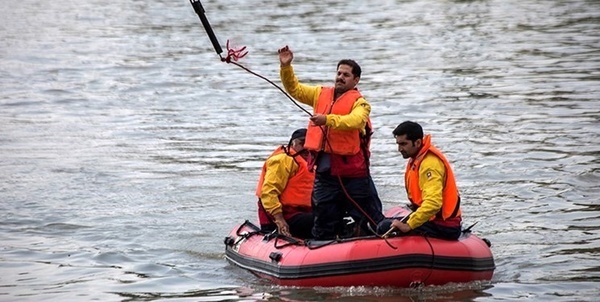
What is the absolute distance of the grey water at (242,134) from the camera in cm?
1091

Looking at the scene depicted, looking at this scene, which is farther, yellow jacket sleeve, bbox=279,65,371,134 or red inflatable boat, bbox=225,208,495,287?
yellow jacket sleeve, bbox=279,65,371,134

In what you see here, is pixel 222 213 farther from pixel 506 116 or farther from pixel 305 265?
pixel 506 116

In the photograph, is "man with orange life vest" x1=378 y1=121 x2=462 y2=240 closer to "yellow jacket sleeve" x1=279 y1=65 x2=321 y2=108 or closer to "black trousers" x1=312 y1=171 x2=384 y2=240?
"black trousers" x1=312 y1=171 x2=384 y2=240

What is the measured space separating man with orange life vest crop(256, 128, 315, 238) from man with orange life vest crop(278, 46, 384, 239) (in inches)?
11.9

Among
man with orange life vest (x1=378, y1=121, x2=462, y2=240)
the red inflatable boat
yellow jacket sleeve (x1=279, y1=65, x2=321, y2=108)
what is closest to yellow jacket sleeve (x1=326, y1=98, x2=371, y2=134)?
man with orange life vest (x1=378, y1=121, x2=462, y2=240)

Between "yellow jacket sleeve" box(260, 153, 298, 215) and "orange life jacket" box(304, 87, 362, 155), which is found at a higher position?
"orange life jacket" box(304, 87, 362, 155)

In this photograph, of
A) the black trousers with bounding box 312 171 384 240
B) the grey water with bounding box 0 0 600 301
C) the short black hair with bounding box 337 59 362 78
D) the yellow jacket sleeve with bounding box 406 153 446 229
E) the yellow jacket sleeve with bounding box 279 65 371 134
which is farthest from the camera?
the grey water with bounding box 0 0 600 301

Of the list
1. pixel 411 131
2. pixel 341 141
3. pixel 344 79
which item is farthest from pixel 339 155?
pixel 411 131

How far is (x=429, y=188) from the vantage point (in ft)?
31.0

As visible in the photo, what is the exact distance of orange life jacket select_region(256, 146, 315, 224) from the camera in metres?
10.7

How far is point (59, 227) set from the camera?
42.3 ft

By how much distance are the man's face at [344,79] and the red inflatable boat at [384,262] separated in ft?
4.18

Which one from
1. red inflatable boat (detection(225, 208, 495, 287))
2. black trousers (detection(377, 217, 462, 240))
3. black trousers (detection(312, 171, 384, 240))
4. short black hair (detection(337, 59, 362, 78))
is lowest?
red inflatable boat (detection(225, 208, 495, 287))

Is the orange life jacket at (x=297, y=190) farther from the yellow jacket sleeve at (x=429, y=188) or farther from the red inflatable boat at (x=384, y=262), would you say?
the yellow jacket sleeve at (x=429, y=188)
